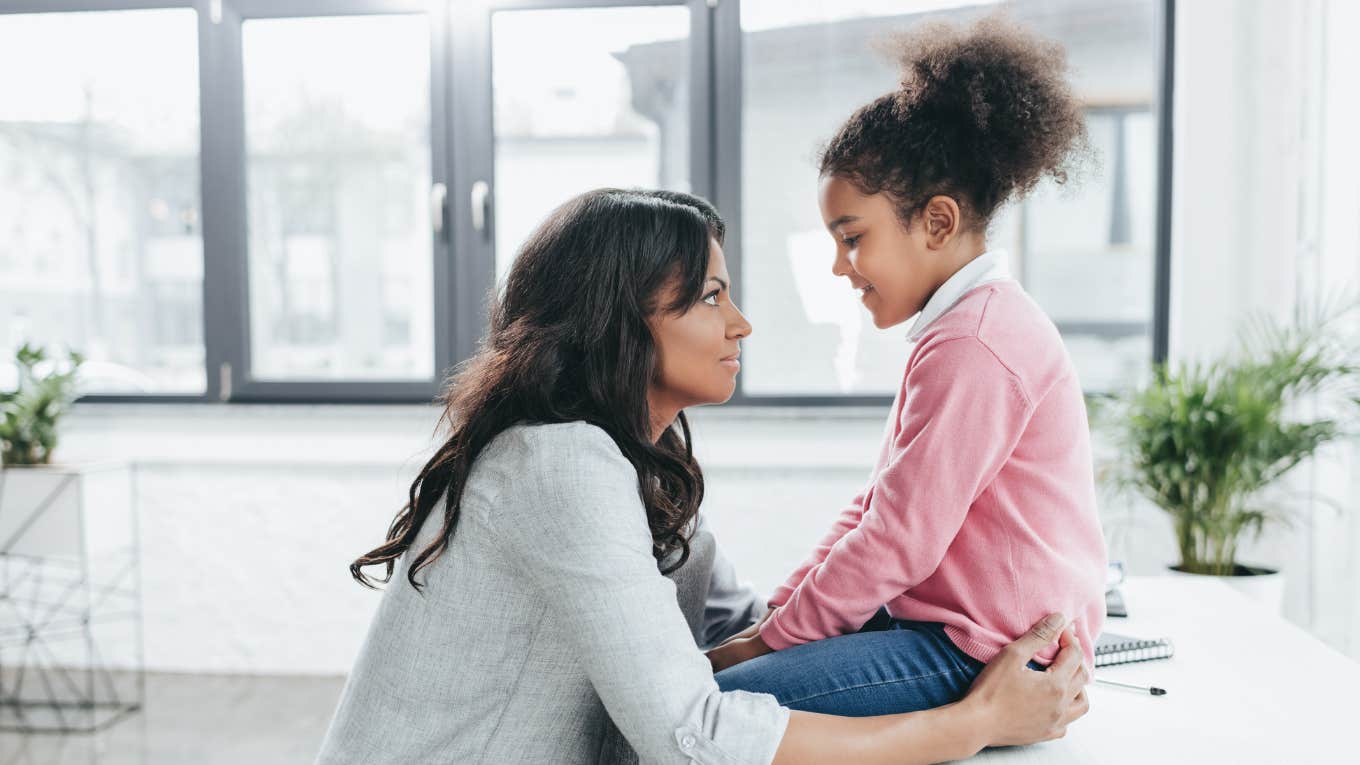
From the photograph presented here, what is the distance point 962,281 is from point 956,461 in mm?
259

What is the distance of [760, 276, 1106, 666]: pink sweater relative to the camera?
1.14 metres

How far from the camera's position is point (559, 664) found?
1.02m

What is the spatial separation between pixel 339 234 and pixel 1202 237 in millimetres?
2461

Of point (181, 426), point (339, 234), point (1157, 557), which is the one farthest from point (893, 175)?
point (181, 426)

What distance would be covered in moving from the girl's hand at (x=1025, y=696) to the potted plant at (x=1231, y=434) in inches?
61.9

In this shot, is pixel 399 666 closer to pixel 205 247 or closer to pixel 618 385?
pixel 618 385

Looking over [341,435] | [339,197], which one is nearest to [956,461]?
[341,435]

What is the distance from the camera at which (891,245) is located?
1.36 meters

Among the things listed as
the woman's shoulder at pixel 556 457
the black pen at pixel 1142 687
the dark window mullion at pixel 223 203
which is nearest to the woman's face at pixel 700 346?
the woman's shoulder at pixel 556 457

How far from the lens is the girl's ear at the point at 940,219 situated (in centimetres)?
133

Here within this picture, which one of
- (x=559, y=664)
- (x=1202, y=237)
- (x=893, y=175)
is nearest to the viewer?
(x=559, y=664)

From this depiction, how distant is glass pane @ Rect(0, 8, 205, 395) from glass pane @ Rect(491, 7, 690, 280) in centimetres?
96

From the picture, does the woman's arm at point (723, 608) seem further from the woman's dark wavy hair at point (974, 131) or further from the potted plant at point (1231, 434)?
the potted plant at point (1231, 434)

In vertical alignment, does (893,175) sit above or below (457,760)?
above
